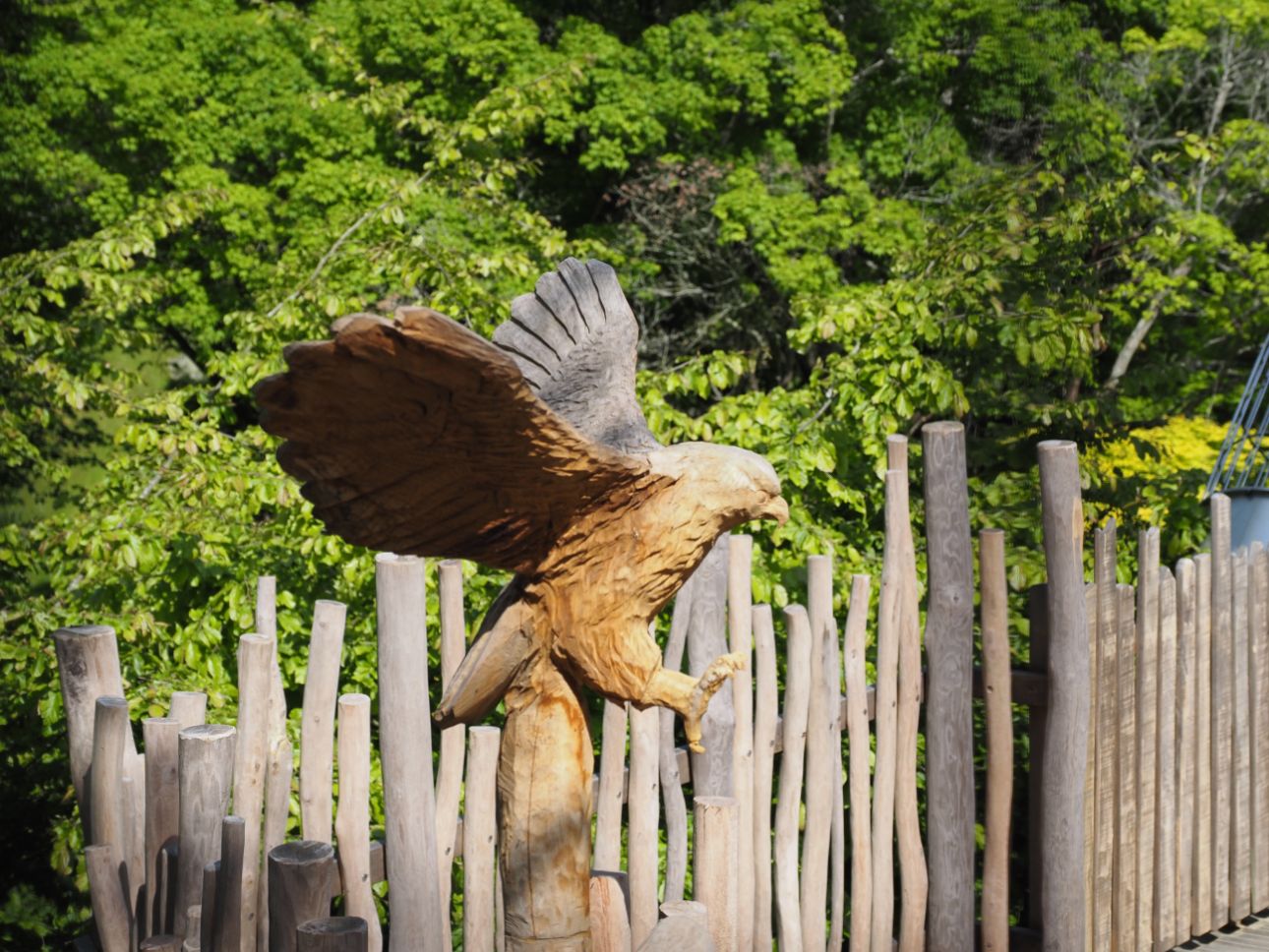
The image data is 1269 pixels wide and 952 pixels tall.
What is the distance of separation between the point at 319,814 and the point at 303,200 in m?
10.2

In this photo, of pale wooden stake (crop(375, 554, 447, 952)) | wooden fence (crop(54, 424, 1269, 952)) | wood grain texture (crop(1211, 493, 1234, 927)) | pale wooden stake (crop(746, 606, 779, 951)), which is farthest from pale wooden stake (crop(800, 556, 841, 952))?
wood grain texture (crop(1211, 493, 1234, 927))

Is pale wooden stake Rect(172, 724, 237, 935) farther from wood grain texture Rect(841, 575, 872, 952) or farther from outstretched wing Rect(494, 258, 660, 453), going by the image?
wood grain texture Rect(841, 575, 872, 952)

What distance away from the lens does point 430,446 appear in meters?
1.77

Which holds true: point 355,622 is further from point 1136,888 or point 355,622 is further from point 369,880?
point 1136,888

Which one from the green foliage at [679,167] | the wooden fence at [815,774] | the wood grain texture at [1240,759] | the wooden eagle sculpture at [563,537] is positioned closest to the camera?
the wooden eagle sculpture at [563,537]

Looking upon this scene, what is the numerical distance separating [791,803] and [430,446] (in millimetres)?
2065

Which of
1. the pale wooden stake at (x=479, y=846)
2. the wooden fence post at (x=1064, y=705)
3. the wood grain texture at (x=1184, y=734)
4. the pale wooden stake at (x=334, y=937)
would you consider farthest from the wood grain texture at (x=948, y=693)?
the pale wooden stake at (x=334, y=937)

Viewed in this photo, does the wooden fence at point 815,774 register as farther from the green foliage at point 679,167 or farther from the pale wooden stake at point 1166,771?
the green foliage at point 679,167

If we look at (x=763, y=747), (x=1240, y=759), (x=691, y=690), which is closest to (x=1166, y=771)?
(x=1240, y=759)

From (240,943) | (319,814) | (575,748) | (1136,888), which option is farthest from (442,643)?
(1136,888)

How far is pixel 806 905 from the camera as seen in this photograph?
3562 millimetres

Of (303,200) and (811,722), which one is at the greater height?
(303,200)

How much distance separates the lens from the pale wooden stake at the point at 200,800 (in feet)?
8.50

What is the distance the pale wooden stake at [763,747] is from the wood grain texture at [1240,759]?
5.97 ft
